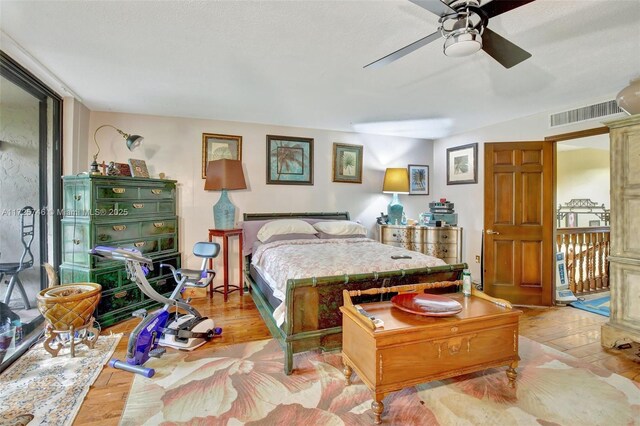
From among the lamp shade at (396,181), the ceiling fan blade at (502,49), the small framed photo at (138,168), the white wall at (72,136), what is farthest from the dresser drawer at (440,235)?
the white wall at (72,136)

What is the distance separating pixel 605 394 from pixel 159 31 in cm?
385

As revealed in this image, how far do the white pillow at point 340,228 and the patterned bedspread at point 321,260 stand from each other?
0.41 meters

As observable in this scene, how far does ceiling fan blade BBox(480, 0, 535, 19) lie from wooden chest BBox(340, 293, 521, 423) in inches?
67.1

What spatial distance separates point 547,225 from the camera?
379cm

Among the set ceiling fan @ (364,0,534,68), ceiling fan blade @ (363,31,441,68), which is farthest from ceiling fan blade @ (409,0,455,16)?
ceiling fan blade @ (363,31,441,68)

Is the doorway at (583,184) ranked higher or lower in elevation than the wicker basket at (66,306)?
higher

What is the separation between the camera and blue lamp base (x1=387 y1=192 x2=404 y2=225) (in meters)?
4.86

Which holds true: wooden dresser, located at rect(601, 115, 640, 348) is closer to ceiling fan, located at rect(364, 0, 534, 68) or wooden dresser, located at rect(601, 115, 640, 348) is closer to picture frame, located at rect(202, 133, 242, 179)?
ceiling fan, located at rect(364, 0, 534, 68)

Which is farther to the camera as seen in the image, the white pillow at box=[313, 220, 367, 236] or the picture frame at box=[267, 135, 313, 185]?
the picture frame at box=[267, 135, 313, 185]

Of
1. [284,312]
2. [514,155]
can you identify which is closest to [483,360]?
[284,312]

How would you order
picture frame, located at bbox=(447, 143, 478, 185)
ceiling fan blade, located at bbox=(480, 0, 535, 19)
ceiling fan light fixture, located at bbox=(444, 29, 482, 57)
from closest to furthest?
1. ceiling fan blade, located at bbox=(480, 0, 535, 19)
2. ceiling fan light fixture, located at bbox=(444, 29, 482, 57)
3. picture frame, located at bbox=(447, 143, 478, 185)

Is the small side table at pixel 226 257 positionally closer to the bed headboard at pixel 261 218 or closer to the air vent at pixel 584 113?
the bed headboard at pixel 261 218

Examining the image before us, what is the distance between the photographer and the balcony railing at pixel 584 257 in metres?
4.39

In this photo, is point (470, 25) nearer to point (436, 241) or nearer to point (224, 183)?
point (224, 183)
